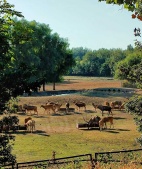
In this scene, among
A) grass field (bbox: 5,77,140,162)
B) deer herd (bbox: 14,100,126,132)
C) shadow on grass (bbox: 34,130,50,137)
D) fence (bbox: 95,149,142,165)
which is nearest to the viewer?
fence (bbox: 95,149,142,165)

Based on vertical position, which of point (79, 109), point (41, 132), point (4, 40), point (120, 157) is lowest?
point (41, 132)

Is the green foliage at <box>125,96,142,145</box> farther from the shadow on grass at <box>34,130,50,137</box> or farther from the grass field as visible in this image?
the shadow on grass at <box>34,130,50,137</box>

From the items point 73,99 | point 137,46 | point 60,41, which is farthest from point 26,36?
point 60,41

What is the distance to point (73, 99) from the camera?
54.8 m

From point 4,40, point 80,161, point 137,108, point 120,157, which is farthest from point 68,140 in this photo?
point 4,40

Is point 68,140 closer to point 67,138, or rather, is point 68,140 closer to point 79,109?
point 67,138

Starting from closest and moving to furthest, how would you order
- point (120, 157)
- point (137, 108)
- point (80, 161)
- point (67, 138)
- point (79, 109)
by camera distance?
point (80, 161) < point (120, 157) < point (137, 108) < point (67, 138) < point (79, 109)

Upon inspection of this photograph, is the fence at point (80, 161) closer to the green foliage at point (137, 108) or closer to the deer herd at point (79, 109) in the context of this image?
the green foliage at point (137, 108)

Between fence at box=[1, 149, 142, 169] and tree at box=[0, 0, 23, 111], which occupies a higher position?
tree at box=[0, 0, 23, 111]

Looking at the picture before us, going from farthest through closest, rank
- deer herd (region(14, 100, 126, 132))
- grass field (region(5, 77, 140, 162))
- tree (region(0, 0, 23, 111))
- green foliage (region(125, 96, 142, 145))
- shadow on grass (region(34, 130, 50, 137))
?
1. deer herd (region(14, 100, 126, 132))
2. shadow on grass (region(34, 130, 50, 137))
3. grass field (region(5, 77, 140, 162))
4. green foliage (region(125, 96, 142, 145))
5. tree (region(0, 0, 23, 111))

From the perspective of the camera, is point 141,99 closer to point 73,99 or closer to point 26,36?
point 26,36

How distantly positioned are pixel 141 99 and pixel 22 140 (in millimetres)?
12275

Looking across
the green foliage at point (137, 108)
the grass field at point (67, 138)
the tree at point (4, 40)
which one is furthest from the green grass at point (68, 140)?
the tree at point (4, 40)

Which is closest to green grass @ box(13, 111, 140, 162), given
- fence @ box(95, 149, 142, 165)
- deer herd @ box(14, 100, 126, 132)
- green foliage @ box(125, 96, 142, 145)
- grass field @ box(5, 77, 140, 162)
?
grass field @ box(5, 77, 140, 162)
